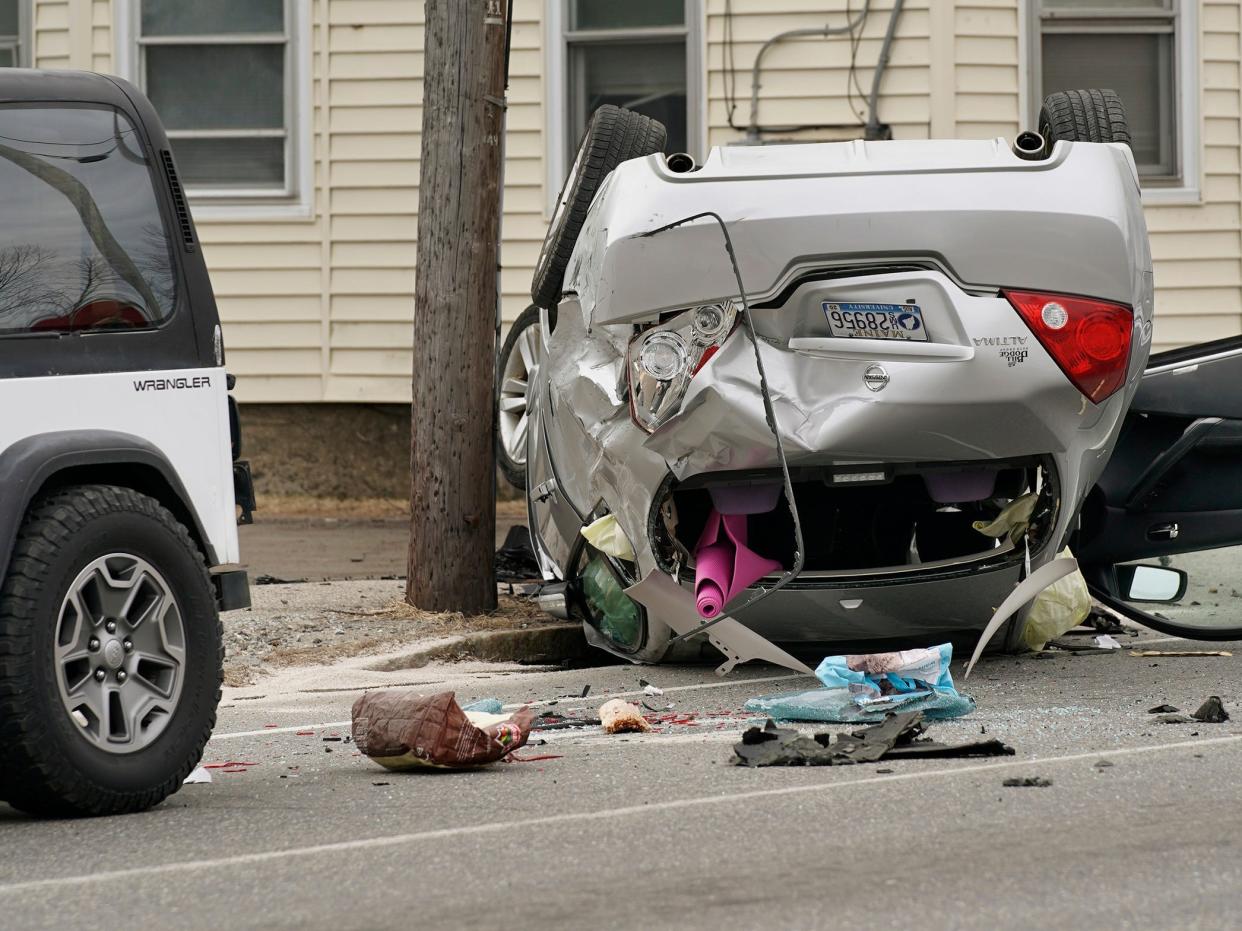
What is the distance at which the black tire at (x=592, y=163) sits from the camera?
7535mm

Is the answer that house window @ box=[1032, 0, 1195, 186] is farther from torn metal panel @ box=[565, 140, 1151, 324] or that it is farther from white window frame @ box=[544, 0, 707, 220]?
torn metal panel @ box=[565, 140, 1151, 324]

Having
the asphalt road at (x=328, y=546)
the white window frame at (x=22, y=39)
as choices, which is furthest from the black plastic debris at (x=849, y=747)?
the white window frame at (x=22, y=39)

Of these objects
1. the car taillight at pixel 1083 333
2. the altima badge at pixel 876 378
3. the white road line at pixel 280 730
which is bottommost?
the white road line at pixel 280 730

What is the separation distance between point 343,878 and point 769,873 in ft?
2.98

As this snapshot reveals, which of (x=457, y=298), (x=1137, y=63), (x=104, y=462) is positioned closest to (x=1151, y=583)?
(x=457, y=298)

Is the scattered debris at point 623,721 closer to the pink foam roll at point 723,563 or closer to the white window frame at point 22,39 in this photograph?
the pink foam roll at point 723,563

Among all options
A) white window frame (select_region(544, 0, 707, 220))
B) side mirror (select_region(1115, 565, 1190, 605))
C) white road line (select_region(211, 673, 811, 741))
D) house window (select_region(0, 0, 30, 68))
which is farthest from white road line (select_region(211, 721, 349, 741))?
house window (select_region(0, 0, 30, 68))

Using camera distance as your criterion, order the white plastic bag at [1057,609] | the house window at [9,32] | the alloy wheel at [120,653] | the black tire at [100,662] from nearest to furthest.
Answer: the black tire at [100,662] < the alloy wheel at [120,653] < the white plastic bag at [1057,609] < the house window at [9,32]

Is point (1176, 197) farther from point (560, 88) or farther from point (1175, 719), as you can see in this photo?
point (1175, 719)

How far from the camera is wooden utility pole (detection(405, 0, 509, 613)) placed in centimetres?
870

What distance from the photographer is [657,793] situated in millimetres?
4910

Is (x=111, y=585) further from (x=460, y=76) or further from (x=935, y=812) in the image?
(x=460, y=76)

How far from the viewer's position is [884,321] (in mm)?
6328

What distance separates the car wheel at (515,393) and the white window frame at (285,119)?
174 inches
